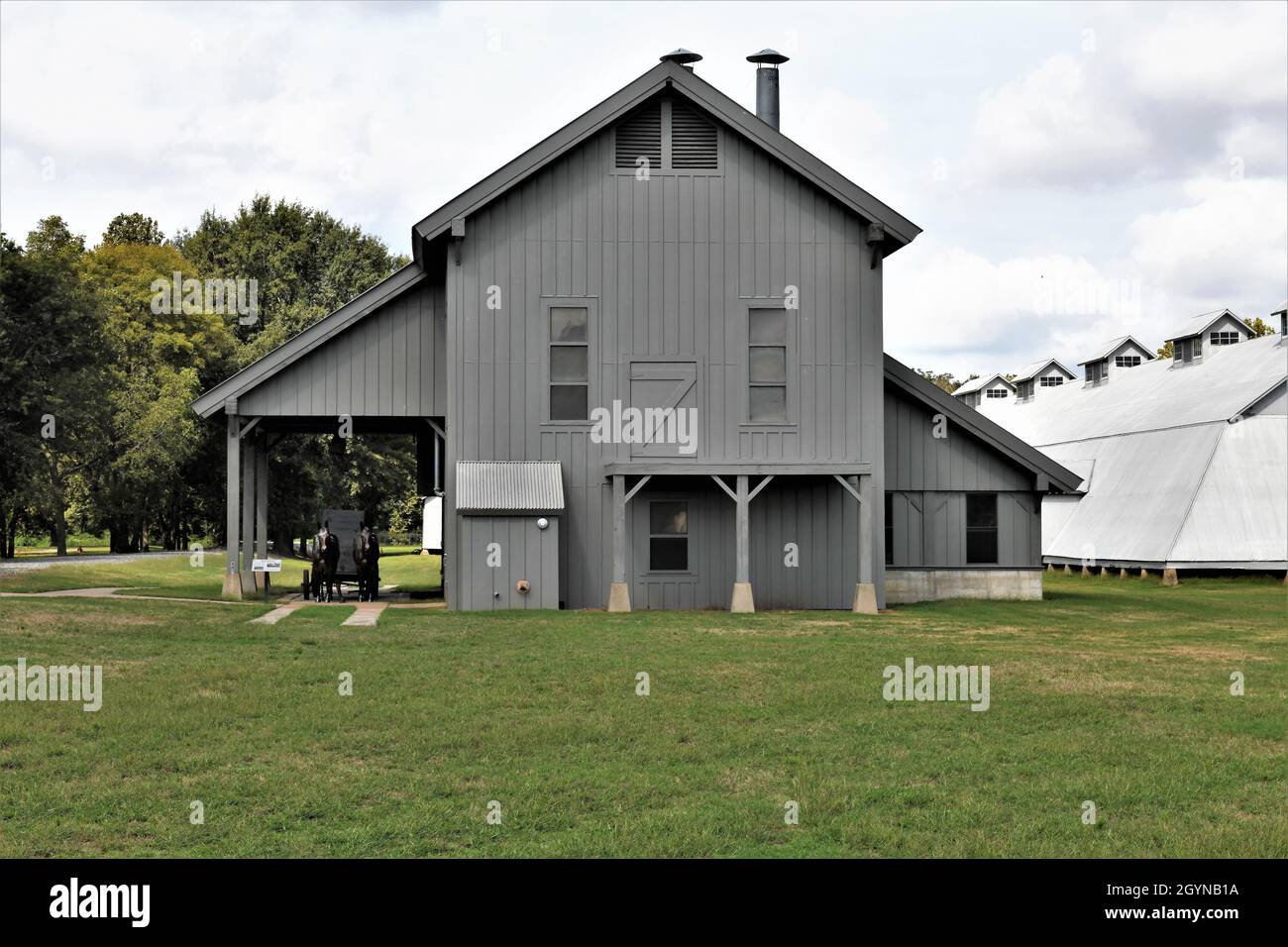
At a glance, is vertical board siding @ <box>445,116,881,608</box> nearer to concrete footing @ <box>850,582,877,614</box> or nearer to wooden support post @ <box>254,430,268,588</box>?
concrete footing @ <box>850,582,877,614</box>

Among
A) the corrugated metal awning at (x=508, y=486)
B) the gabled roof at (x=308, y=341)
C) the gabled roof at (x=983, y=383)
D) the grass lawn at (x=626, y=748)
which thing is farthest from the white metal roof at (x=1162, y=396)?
the gabled roof at (x=308, y=341)

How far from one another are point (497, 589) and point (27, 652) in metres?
10.6

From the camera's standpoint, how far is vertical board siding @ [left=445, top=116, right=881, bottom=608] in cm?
2784

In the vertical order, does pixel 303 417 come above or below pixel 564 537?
above

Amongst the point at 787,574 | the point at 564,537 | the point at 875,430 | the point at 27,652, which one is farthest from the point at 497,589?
the point at 27,652

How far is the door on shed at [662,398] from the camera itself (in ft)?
92.1

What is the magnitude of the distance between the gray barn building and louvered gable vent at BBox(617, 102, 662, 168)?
0.15 feet

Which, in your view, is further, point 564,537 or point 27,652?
point 564,537

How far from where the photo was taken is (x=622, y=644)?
19.6 metres

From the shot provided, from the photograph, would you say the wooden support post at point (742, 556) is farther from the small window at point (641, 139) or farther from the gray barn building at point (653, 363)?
the small window at point (641, 139)

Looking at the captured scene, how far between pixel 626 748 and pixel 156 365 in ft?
171

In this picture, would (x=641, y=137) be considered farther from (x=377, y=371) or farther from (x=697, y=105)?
(x=377, y=371)
